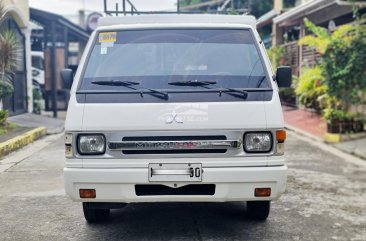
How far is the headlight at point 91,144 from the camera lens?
158 inches

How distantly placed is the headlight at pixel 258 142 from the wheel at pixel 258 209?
2.96ft

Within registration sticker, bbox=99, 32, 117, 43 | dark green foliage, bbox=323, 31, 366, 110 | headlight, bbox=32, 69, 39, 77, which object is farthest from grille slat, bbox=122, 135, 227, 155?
headlight, bbox=32, 69, 39, 77

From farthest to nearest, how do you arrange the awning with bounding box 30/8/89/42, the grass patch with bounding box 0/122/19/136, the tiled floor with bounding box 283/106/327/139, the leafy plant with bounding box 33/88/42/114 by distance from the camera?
the leafy plant with bounding box 33/88/42/114, the awning with bounding box 30/8/89/42, the tiled floor with bounding box 283/106/327/139, the grass patch with bounding box 0/122/19/136

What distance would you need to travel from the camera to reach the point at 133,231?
4586 mm

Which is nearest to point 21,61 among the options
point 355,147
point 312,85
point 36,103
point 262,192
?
point 36,103

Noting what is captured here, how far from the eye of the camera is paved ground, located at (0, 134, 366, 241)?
451 centimetres

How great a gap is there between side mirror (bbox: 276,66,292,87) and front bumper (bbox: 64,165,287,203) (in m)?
1.10

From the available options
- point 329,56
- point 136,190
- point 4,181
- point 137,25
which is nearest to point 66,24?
point 329,56

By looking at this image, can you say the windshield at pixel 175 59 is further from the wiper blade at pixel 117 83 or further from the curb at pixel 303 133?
the curb at pixel 303 133

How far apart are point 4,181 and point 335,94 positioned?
7421 millimetres

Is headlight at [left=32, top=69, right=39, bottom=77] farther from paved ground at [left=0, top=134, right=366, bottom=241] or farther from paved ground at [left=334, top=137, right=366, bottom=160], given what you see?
paved ground at [left=0, top=134, right=366, bottom=241]

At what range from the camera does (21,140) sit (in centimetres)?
1025

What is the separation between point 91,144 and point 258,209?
1.86 m

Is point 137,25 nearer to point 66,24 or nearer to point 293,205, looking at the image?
point 293,205
